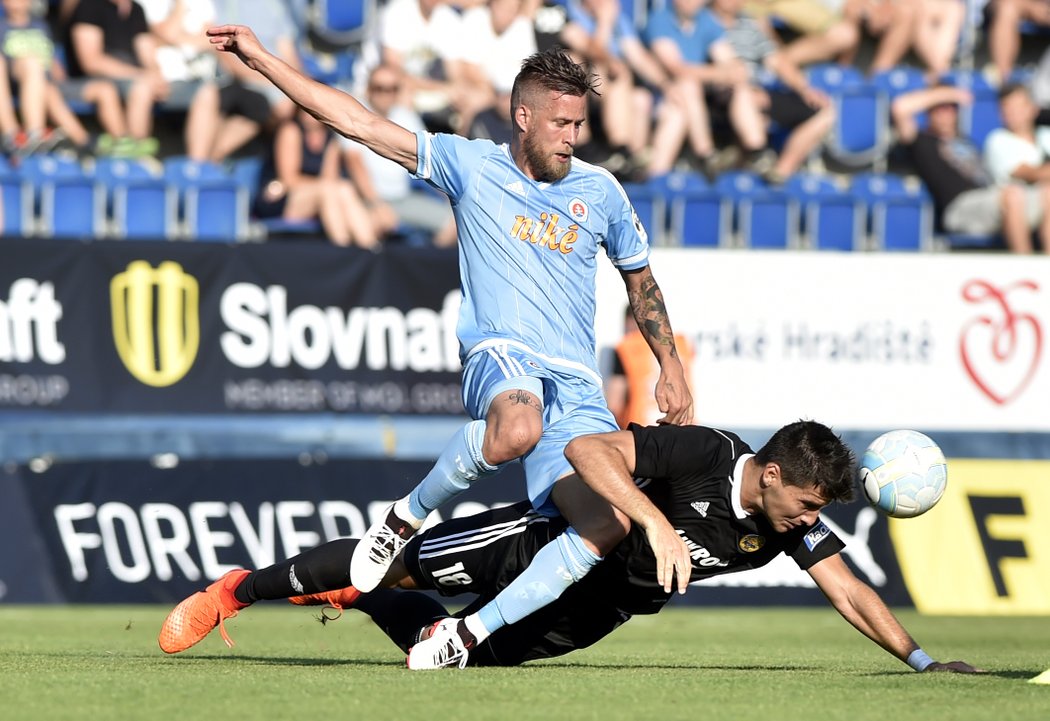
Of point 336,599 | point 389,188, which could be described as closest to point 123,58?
point 389,188

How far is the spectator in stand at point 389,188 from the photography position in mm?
14547

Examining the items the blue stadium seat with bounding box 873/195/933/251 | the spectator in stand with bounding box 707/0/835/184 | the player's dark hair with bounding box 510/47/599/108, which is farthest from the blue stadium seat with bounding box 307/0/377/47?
the player's dark hair with bounding box 510/47/599/108

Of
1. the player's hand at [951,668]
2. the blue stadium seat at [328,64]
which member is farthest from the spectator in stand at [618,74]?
the player's hand at [951,668]

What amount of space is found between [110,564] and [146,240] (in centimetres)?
260

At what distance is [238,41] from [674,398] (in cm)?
243

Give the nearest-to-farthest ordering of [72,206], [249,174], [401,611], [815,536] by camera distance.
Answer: [815,536], [401,611], [72,206], [249,174]

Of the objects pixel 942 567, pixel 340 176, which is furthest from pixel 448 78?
pixel 942 567

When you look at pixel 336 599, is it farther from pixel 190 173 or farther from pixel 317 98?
pixel 190 173

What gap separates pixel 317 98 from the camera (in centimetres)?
665

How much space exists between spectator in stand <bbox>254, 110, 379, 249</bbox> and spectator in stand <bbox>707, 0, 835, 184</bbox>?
4.39m

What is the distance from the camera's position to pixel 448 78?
15.6m

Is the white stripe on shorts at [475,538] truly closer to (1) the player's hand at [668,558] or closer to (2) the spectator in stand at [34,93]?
(1) the player's hand at [668,558]

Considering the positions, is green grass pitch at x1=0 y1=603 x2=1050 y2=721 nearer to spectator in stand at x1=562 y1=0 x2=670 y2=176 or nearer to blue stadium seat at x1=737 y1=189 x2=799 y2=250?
blue stadium seat at x1=737 y1=189 x2=799 y2=250

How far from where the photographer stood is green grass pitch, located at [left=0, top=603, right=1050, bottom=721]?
4984 mm
